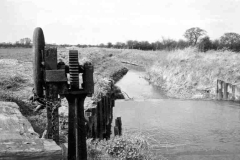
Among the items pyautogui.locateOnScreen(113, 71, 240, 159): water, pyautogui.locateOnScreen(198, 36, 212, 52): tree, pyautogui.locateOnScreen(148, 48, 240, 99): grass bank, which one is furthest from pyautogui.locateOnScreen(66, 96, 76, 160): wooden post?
pyautogui.locateOnScreen(198, 36, 212, 52): tree

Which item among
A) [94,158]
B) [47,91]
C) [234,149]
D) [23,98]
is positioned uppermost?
[47,91]

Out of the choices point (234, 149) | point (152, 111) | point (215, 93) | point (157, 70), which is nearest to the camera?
point (234, 149)

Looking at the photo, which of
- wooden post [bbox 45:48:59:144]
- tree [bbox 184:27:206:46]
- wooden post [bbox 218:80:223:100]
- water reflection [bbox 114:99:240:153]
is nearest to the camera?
wooden post [bbox 45:48:59:144]

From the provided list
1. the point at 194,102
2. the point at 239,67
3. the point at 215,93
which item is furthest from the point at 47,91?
the point at 239,67

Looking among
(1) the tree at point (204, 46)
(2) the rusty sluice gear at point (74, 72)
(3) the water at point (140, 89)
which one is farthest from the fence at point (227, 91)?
(2) the rusty sluice gear at point (74, 72)

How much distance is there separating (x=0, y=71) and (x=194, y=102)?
15.7m

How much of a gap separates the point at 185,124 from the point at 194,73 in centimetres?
1509

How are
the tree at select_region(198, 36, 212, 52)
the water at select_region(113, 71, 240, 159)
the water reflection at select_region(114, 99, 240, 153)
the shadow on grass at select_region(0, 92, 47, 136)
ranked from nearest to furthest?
1. the shadow on grass at select_region(0, 92, 47, 136)
2. the water at select_region(113, 71, 240, 159)
3. the water reflection at select_region(114, 99, 240, 153)
4. the tree at select_region(198, 36, 212, 52)

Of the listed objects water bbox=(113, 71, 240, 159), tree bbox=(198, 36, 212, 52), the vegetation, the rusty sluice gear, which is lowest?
water bbox=(113, 71, 240, 159)

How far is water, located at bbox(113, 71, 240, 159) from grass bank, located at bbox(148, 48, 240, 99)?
3980mm

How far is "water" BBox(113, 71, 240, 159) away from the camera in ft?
46.1

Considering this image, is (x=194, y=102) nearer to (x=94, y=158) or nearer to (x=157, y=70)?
(x=157, y=70)

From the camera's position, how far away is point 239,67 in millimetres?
29656

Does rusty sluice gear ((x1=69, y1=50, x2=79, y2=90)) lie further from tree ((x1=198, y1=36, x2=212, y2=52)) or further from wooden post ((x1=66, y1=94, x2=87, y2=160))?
tree ((x1=198, y1=36, x2=212, y2=52))
